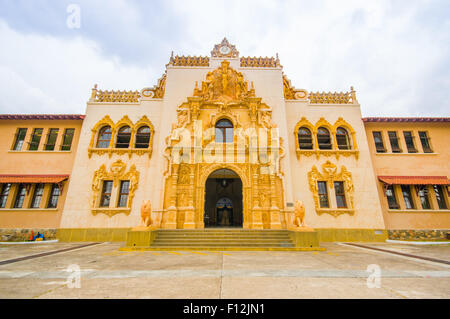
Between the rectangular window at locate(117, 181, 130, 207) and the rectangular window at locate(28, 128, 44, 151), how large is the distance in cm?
762

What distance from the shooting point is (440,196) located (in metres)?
14.2

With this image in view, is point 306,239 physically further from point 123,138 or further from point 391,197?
point 123,138

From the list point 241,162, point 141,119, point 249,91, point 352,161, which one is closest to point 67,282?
point 241,162

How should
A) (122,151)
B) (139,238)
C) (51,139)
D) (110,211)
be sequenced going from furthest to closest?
1. (51,139)
2. (122,151)
3. (110,211)
4. (139,238)

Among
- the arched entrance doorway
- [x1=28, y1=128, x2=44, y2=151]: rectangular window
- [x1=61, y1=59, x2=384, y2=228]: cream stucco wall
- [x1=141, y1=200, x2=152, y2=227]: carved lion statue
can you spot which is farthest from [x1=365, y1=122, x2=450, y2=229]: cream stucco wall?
[x1=28, y1=128, x2=44, y2=151]: rectangular window

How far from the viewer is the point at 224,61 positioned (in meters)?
15.6

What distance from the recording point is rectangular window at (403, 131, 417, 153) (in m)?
15.2

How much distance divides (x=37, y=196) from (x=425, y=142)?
29.7 meters

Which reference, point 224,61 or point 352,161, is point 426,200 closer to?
point 352,161

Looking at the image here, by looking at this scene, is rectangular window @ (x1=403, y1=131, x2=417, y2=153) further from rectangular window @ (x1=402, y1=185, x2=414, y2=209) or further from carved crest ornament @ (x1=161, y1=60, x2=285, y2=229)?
carved crest ornament @ (x1=161, y1=60, x2=285, y2=229)

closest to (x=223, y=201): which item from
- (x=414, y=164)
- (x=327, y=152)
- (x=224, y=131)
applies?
(x=224, y=131)

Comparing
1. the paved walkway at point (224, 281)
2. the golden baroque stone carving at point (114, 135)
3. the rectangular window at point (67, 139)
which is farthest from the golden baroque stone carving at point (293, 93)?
the rectangular window at point (67, 139)

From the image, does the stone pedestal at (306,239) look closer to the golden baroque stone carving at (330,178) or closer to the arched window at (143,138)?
the golden baroque stone carving at (330,178)

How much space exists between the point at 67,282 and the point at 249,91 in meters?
14.5
